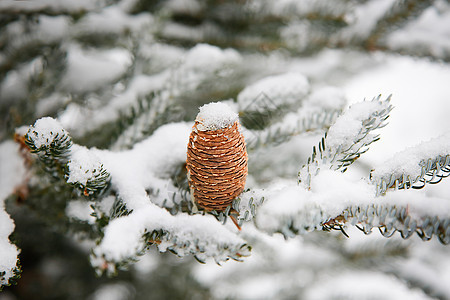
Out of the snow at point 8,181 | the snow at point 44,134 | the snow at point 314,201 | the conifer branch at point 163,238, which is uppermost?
the snow at point 44,134

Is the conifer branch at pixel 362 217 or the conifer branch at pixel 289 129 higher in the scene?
the conifer branch at pixel 362 217

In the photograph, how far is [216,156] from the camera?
35cm

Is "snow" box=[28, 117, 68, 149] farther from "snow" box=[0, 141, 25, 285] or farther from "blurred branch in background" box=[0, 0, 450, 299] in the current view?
"snow" box=[0, 141, 25, 285]

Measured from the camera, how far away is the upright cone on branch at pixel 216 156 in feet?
1.11

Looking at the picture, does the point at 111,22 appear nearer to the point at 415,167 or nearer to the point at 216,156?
the point at 216,156

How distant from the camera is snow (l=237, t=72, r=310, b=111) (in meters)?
0.49

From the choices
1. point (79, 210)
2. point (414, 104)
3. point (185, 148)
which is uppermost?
point (185, 148)

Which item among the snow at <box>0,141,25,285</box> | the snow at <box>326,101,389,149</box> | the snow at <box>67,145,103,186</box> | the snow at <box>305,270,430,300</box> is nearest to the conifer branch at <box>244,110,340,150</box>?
the snow at <box>326,101,389,149</box>

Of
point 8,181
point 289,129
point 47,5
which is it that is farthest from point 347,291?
point 47,5

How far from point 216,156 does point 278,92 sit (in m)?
0.19

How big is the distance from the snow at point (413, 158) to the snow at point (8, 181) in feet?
1.34

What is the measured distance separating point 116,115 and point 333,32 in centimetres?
51

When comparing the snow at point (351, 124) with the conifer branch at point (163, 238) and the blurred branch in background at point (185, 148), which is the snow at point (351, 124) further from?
the conifer branch at point (163, 238)

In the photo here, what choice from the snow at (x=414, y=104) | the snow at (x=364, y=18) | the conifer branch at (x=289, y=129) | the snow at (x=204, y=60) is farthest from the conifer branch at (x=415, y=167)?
the snow at (x=414, y=104)
